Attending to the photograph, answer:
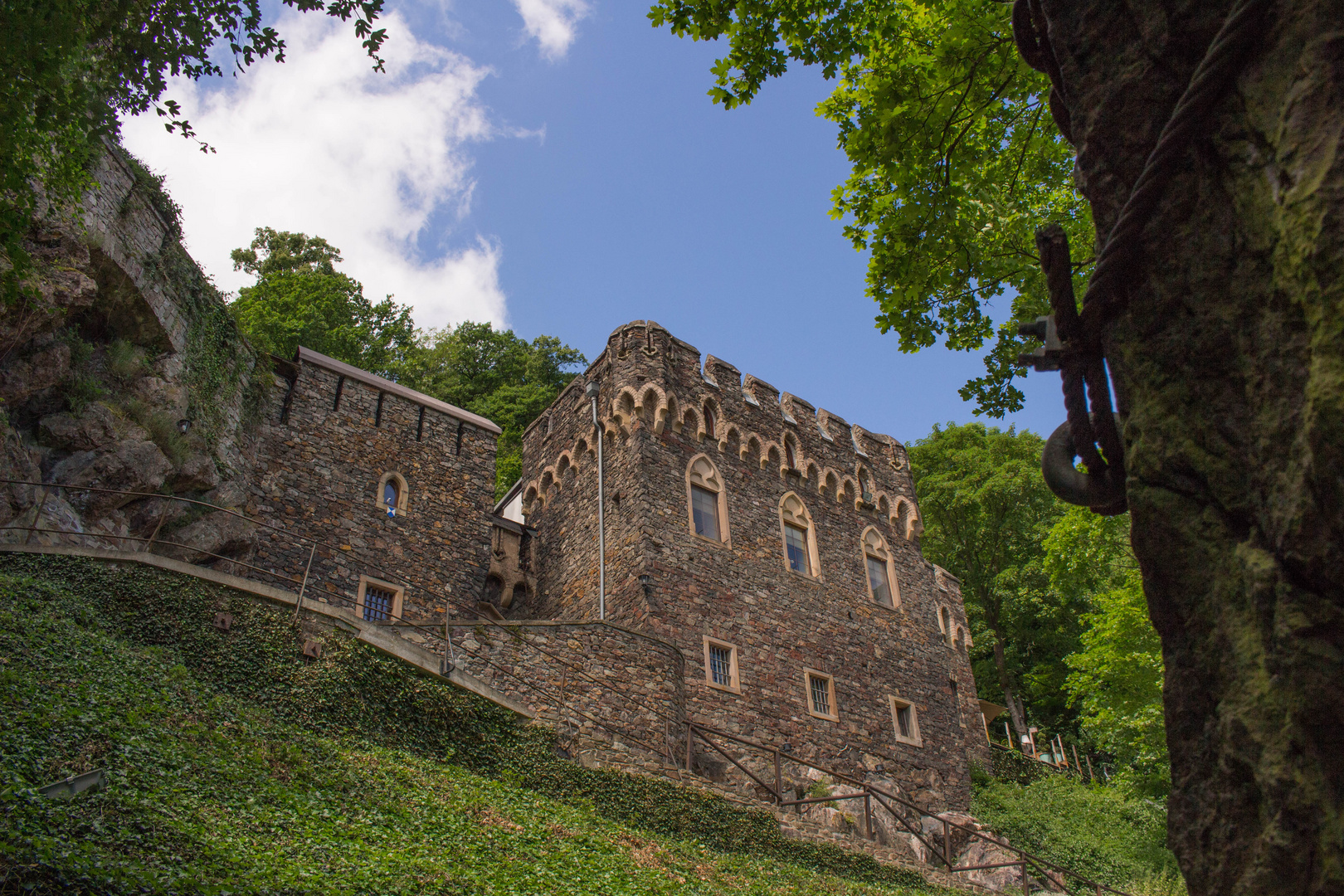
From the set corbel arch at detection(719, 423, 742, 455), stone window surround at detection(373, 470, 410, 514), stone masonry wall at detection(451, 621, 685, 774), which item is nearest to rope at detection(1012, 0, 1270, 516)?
stone masonry wall at detection(451, 621, 685, 774)

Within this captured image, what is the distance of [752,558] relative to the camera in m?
20.0

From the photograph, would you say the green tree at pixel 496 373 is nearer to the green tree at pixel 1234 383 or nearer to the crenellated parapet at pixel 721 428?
the crenellated parapet at pixel 721 428

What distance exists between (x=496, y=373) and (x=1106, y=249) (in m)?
34.1

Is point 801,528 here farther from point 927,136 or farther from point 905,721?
point 927,136

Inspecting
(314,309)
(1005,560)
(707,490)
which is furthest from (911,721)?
(314,309)

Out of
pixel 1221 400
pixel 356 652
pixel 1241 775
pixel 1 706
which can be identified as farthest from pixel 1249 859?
pixel 356 652

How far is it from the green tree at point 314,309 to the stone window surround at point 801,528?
44.4 feet

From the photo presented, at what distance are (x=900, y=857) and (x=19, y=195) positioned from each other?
45.1ft

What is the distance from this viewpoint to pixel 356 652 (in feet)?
38.4

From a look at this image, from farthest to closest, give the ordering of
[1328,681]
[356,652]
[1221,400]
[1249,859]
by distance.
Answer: [356,652] → [1221,400] → [1249,859] → [1328,681]

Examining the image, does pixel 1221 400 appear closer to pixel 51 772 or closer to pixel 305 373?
pixel 51 772

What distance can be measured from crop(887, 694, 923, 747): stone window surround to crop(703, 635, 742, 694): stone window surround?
4.37 metres

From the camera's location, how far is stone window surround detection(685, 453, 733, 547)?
63.4 ft

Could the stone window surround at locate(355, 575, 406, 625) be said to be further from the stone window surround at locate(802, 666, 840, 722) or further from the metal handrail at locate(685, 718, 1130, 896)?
the stone window surround at locate(802, 666, 840, 722)
